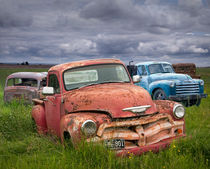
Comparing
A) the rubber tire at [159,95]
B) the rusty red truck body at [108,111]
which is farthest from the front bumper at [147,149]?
the rubber tire at [159,95]

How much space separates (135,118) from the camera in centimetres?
444

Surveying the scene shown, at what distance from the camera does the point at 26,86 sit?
469 inches

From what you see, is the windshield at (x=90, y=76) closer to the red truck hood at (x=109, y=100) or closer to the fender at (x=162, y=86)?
the red truck hood at (x=109, y=100)

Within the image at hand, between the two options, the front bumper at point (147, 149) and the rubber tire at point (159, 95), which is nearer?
the front bumper at point (147, 149)

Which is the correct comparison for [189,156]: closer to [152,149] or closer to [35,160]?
[152,149]

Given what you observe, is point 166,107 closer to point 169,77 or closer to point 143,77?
point 169,77

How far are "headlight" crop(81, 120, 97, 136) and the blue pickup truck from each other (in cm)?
688

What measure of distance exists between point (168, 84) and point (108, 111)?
7.45m

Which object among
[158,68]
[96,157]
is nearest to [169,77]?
[158,68]

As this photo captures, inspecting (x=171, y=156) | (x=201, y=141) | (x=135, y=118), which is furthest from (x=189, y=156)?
(x=135, y=118)

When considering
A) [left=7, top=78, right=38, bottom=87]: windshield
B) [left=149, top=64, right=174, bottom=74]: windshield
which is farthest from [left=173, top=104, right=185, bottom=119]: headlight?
[left=7, top=78, right=38, bottom=87]: windshield

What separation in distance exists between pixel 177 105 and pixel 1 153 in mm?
3408

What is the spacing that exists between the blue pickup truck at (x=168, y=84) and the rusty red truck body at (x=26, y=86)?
4.20 metres

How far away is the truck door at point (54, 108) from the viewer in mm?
5309
